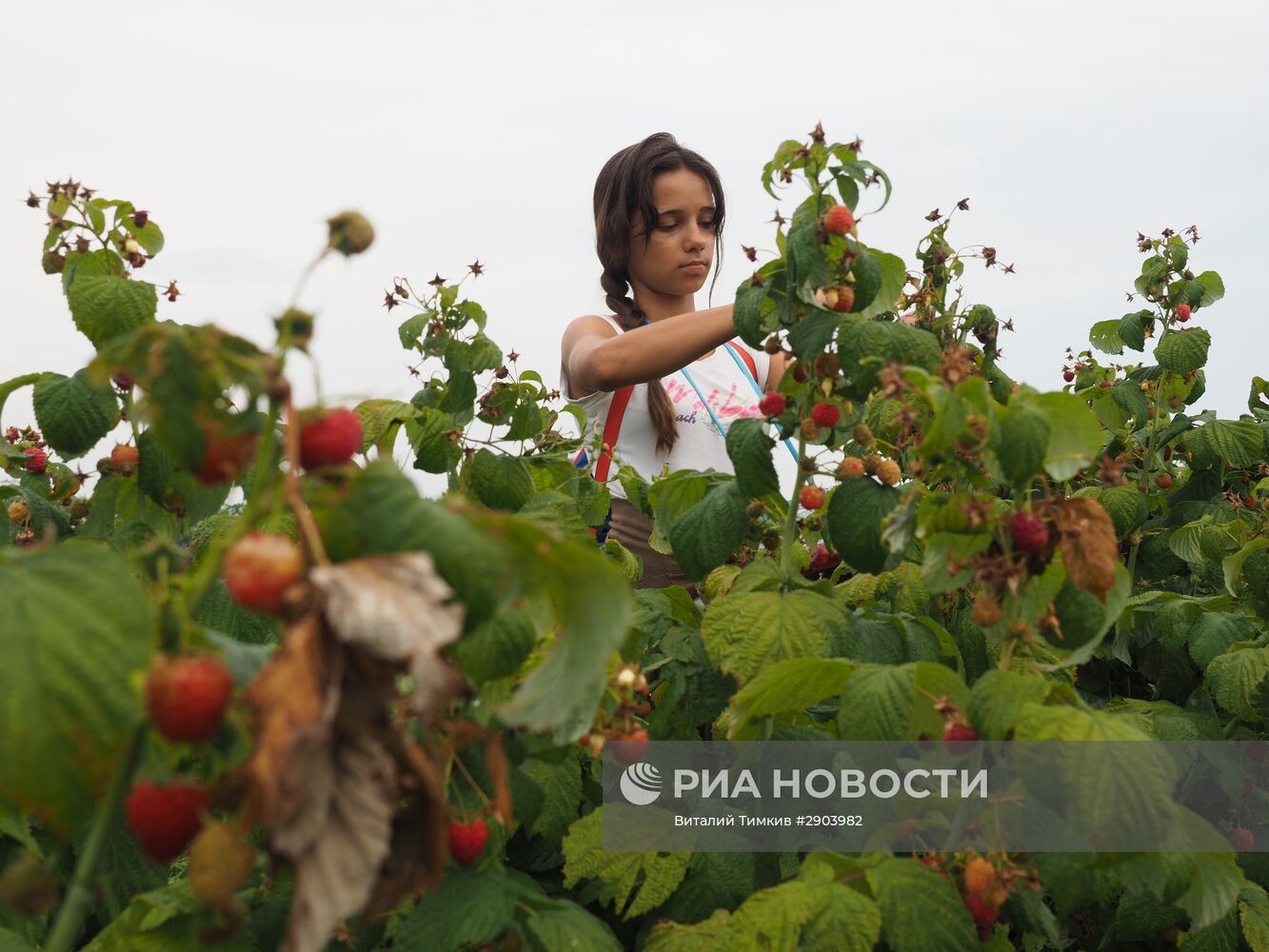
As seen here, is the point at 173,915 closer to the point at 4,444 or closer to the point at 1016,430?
the point at 1016,430

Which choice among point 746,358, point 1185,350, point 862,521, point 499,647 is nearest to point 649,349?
point 862,521

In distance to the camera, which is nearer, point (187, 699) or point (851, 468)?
point (187, 699)

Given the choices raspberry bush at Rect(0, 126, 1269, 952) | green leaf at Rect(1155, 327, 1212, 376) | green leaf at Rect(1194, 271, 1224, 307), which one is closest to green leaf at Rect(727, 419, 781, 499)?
raspberry bush at Rect(0, 126, 1269, 952)

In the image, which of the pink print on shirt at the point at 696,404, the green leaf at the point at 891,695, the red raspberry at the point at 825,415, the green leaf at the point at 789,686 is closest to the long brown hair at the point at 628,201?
the pink print on shirt at the point at 696,404

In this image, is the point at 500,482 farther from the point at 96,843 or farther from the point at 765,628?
the point at 96,843

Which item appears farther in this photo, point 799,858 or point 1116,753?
point 799,858

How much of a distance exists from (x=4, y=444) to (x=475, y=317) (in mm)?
955

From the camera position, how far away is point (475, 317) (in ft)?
8.51

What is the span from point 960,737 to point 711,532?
2.47 ft

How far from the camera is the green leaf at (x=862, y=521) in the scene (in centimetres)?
183

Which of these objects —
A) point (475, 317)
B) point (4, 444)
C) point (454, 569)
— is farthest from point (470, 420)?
point (454, 569)

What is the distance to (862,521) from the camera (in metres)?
1.83

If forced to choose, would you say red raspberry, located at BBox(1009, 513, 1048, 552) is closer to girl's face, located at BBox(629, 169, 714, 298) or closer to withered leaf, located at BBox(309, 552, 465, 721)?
withered leaf, located at BBox(309, 552, 465, 721)

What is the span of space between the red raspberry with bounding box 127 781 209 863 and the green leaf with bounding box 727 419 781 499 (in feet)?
4.22
